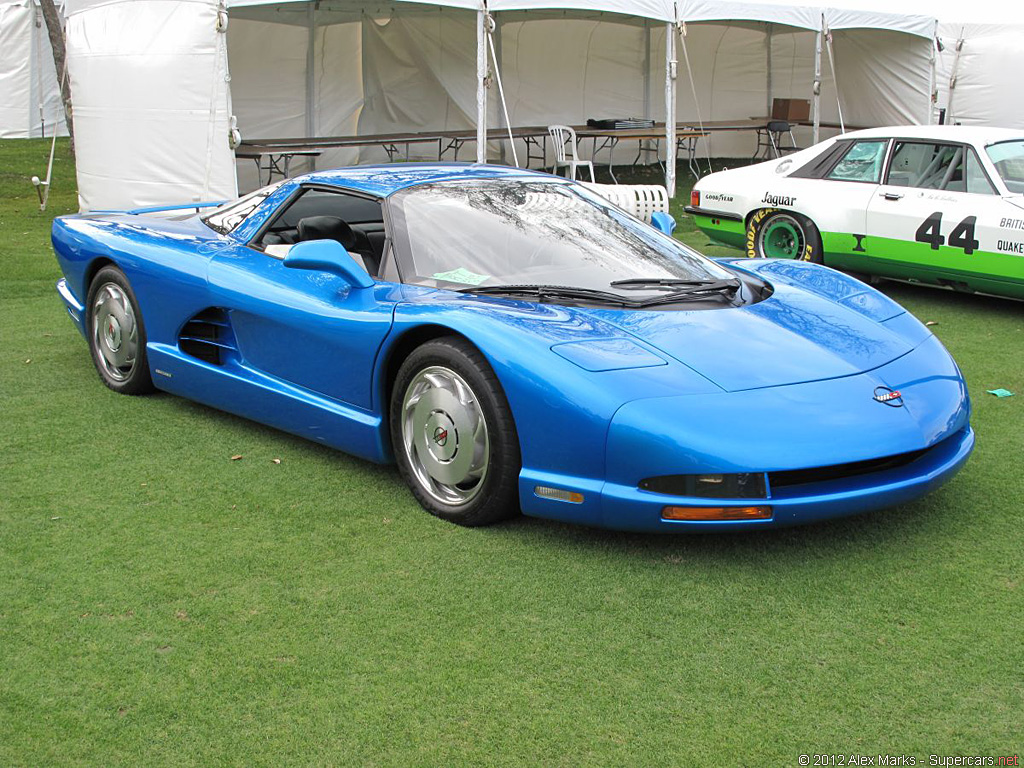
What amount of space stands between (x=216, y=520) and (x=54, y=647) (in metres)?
0.95

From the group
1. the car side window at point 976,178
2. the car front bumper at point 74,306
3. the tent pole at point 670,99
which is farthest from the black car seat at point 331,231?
the tent pole at point 670,99

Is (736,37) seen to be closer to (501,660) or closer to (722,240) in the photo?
(722,240)

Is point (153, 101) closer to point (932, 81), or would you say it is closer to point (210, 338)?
point (210, 338)

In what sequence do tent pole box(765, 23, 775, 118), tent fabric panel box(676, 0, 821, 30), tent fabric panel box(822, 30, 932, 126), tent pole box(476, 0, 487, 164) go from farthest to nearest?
tent pole box(765, 23, 775, 118), tent fabric panel box(822, 30, 932, 126), tent fabric panel box(676, 0, 821, 30), tent pole box(476, 0, 487, 164)

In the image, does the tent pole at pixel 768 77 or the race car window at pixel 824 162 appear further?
the tent pole at pixel 768 77

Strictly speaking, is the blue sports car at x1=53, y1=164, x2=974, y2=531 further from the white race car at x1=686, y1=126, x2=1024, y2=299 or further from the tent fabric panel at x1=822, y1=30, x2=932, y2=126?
the tent fabric panel at x1=822, y1=30, x2=932, y2=126

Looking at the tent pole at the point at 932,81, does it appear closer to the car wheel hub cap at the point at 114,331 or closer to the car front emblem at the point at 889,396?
the car wheel hub cap at the point at 114,331

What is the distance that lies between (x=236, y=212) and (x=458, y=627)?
2786 millimetres

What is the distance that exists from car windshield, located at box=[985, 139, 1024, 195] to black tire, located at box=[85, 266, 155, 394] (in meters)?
5.41

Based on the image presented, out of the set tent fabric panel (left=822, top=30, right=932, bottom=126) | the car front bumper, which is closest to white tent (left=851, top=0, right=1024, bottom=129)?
tent fabric panel (left=822, top=30, right=932, bottom=126)

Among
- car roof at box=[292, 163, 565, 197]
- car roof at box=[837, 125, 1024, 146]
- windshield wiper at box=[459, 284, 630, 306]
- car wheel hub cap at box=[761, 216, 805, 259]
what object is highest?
car roof at box=[837, 125, 1024, 146]

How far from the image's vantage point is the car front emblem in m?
3.57

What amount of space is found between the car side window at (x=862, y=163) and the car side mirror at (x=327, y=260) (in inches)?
197

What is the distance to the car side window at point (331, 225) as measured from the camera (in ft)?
15.3
